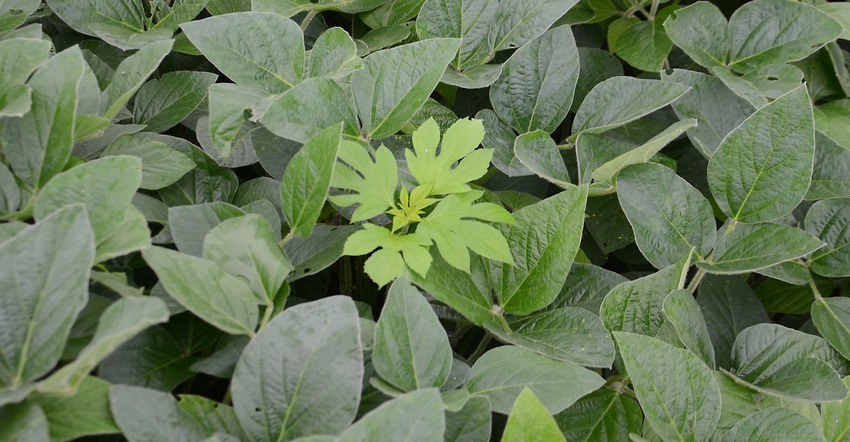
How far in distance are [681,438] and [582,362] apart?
4.1 inches

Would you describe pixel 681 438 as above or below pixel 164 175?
below

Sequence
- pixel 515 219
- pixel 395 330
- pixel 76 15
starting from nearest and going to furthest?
pixel 395 330 < pixel 515 219 < pixel 76 15

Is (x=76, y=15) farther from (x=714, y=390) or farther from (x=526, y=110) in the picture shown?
(x=714, y=390)

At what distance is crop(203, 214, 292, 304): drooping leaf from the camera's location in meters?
0.55

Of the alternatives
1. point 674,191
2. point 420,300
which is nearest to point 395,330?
point 420,300

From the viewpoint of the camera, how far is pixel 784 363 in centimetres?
69

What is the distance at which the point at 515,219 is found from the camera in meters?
0.65

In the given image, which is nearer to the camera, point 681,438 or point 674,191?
point 681,438

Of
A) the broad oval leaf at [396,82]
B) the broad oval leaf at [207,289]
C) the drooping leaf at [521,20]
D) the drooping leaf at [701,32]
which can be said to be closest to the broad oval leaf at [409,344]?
the broad oval leaf at [207,289]

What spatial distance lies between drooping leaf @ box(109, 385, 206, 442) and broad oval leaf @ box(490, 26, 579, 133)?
0.52m

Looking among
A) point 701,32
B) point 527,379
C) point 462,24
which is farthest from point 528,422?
point 701,32

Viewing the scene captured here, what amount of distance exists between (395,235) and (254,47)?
272mm

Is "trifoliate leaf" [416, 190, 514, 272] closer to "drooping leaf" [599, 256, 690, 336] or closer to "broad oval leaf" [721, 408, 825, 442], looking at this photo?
"drooping leaf" [599, 256, 690, 336]

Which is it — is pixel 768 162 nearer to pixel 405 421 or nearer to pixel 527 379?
pixel 527 379
